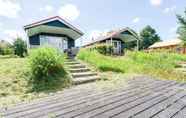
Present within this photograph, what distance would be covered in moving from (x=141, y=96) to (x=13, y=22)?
13.0 meters

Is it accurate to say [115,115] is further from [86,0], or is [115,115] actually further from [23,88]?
[86,0]

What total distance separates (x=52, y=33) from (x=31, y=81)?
35.2ft

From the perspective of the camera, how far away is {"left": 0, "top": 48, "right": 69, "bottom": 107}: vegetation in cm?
460

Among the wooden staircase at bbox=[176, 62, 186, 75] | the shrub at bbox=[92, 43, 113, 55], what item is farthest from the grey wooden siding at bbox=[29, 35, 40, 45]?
the wooden staircase at bbox=[176, 62, 186, 75]

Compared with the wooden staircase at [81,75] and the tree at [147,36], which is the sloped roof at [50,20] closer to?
the wooden staircase at [81,75]

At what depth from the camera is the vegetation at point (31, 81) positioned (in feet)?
15.1

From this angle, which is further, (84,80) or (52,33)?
(52,33)

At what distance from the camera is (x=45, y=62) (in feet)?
19.5

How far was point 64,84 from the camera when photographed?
18.9 feet

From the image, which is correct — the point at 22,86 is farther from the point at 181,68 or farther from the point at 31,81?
the point at 181,68

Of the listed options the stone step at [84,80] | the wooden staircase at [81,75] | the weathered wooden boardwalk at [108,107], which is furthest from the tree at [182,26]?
the weathered wooden boardwalk at [108,107]

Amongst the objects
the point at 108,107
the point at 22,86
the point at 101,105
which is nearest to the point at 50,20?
the point at 22,86

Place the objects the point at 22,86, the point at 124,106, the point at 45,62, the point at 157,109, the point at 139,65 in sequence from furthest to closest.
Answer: the point at 139,65 < the point at 45,62 < the point at 22,86 < the point at 124,106 < the point at 157,109

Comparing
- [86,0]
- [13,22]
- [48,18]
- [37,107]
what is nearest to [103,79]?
[37,107]
